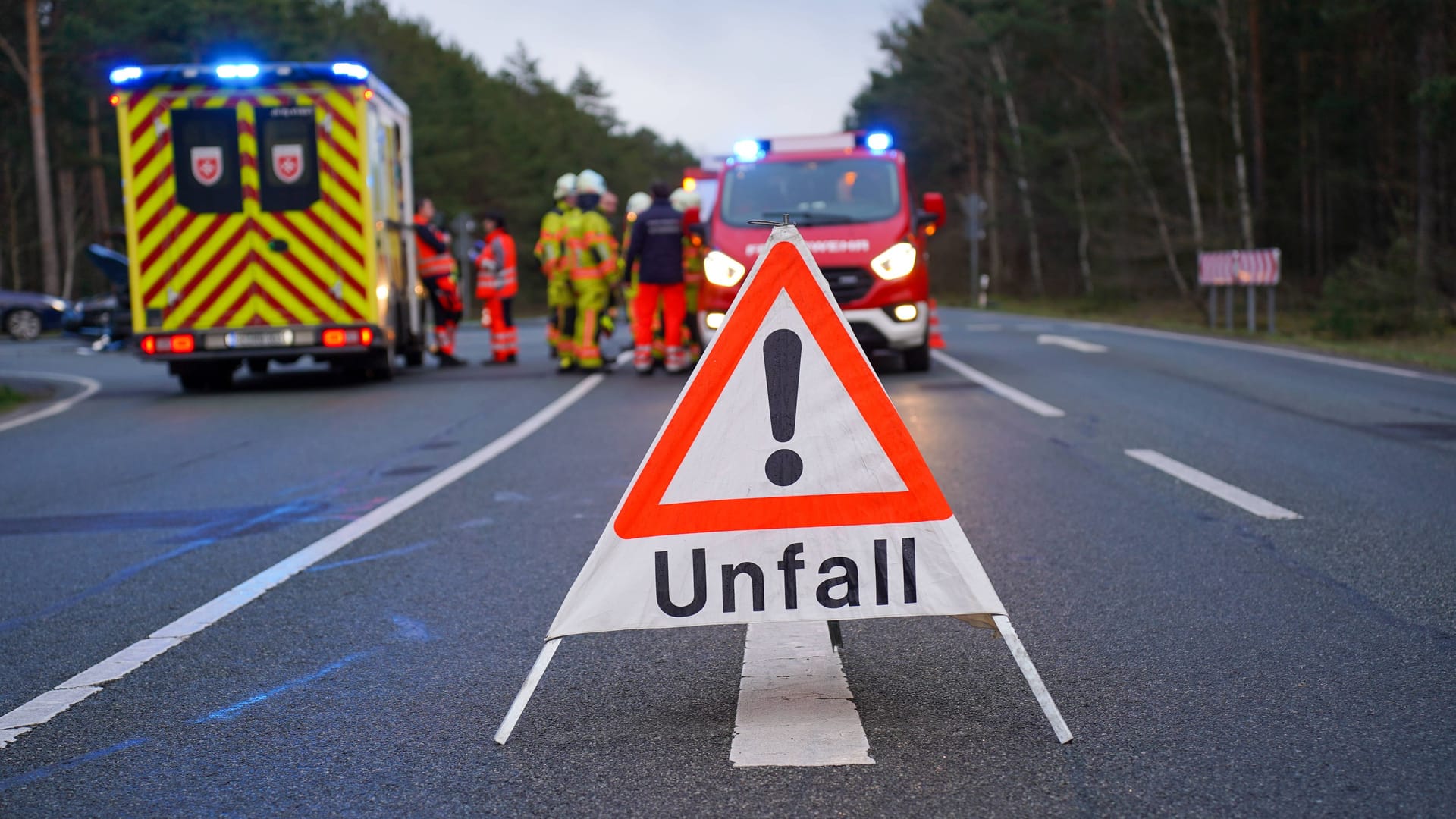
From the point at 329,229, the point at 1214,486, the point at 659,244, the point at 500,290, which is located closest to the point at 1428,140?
the point at 500,290

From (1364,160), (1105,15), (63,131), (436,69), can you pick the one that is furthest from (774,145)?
(436,69)

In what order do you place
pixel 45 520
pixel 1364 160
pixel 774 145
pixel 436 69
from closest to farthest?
pixel 45 520
pixel 774 145
pixel 1364 160
pixel 436 69

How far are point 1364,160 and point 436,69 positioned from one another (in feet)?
180

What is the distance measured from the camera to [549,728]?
4086 mm

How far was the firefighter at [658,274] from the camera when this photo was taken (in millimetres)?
16531

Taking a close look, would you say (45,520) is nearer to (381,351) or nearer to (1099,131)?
(381,351)

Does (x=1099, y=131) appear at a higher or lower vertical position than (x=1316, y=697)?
higher

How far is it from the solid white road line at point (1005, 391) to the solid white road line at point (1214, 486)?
2.47m

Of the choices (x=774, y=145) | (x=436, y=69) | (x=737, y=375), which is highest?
(x=436, y=69)

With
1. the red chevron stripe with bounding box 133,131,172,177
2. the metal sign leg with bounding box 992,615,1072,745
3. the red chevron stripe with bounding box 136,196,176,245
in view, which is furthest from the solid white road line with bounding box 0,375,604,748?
the red chevron stripe with bounding box 133,131,172,177

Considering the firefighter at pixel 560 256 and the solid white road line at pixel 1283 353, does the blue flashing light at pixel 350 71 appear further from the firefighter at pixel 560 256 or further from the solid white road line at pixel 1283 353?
the solid white road line at pixel 1283 353

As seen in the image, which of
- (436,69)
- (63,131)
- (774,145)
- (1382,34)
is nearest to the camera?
(774,145)

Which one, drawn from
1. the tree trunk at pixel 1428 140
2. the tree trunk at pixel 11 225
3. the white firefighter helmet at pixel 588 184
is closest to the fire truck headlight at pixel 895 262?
A: the white firefighter helmet at pixel 588 184

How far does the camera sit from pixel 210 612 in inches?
223
